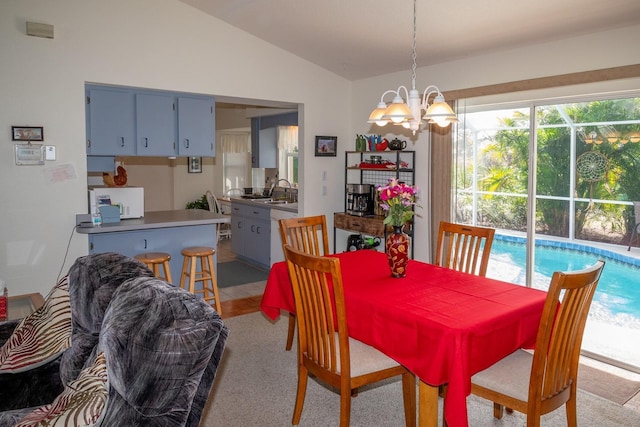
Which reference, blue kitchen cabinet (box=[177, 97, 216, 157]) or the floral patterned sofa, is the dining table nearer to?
the floral patterned sofa

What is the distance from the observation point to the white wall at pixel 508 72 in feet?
12.1

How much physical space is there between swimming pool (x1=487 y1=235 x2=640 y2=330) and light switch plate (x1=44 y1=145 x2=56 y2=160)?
162 inches

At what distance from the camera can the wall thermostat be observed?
13.7ft

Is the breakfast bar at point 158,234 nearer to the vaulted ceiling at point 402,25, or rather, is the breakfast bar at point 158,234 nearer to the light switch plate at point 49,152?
the light switch plate at point 49,152

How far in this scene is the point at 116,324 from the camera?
1705mm

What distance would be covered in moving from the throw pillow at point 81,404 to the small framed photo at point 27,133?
318 centimetres

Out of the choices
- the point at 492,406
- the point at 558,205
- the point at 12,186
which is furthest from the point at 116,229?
the point at 558,205

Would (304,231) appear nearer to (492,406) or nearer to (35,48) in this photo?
(492,406)

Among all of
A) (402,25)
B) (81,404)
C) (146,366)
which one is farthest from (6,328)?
(402,25)

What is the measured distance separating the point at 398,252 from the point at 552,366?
1.06 metres

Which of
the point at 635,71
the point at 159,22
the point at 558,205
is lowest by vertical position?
the point at 558,205

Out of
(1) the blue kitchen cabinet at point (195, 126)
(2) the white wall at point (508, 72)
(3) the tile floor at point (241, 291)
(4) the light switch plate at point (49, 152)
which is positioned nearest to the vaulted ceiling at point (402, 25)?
(2) the white wall at point (508, 72)

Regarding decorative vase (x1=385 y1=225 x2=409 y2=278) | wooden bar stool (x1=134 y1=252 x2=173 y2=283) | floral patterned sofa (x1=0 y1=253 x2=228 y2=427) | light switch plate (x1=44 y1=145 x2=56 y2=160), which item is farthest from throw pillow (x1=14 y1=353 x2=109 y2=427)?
light switch plate (x1=44 y1=145 x2=56 y2=160)

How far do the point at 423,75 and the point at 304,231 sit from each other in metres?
2.25
